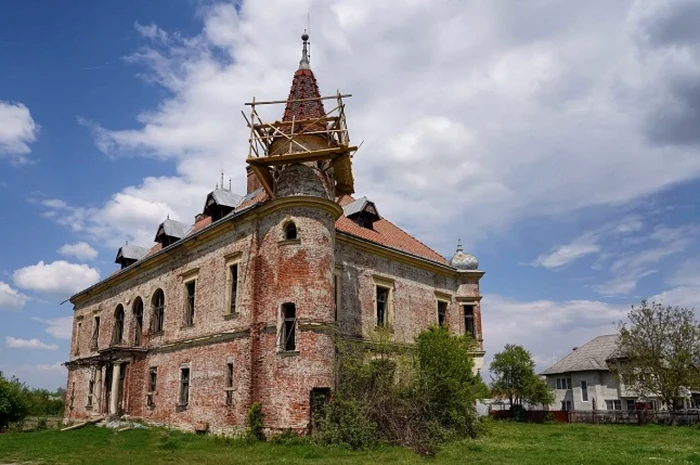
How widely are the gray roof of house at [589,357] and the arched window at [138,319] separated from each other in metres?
31.3

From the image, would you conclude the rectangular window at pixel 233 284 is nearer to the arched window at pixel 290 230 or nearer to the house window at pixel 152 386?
the arched window at pixel 290 230

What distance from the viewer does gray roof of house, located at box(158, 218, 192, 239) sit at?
27594 millimetres

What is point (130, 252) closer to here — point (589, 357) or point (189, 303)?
point (189, 303)

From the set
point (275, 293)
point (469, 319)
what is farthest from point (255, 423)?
point (469, 319)

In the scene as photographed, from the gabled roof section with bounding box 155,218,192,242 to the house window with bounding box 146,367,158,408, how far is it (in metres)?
6.40

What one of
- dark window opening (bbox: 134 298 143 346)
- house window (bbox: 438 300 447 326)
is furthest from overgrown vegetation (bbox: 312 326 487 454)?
dark window opening (bbox: 134 298 143 346)

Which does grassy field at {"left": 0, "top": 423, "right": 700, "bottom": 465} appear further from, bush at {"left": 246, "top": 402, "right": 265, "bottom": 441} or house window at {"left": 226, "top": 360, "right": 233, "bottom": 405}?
house window at {"left": 226, "top": 360, "right": 233, "bottom": 405}

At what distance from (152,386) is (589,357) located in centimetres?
3255

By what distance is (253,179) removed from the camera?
2948 cm

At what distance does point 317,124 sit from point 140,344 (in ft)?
48.1

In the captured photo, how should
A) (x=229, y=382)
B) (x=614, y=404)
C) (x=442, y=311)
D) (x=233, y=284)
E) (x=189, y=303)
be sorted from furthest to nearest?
(x=614, y=404)
(x=442, y=311)
(x=189, y=303)
(x=233, y=284)
(x=229, y=382)

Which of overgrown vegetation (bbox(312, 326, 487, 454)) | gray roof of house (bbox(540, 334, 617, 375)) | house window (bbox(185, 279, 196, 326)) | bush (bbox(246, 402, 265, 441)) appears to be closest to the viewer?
overgrown vegetation (bbox(312, 326, 487, 454))

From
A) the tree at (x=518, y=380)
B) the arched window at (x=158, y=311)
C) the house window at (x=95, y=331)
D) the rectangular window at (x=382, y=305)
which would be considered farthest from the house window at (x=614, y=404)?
the house window at (x=95, y=331)

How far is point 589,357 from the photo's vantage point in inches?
1703
